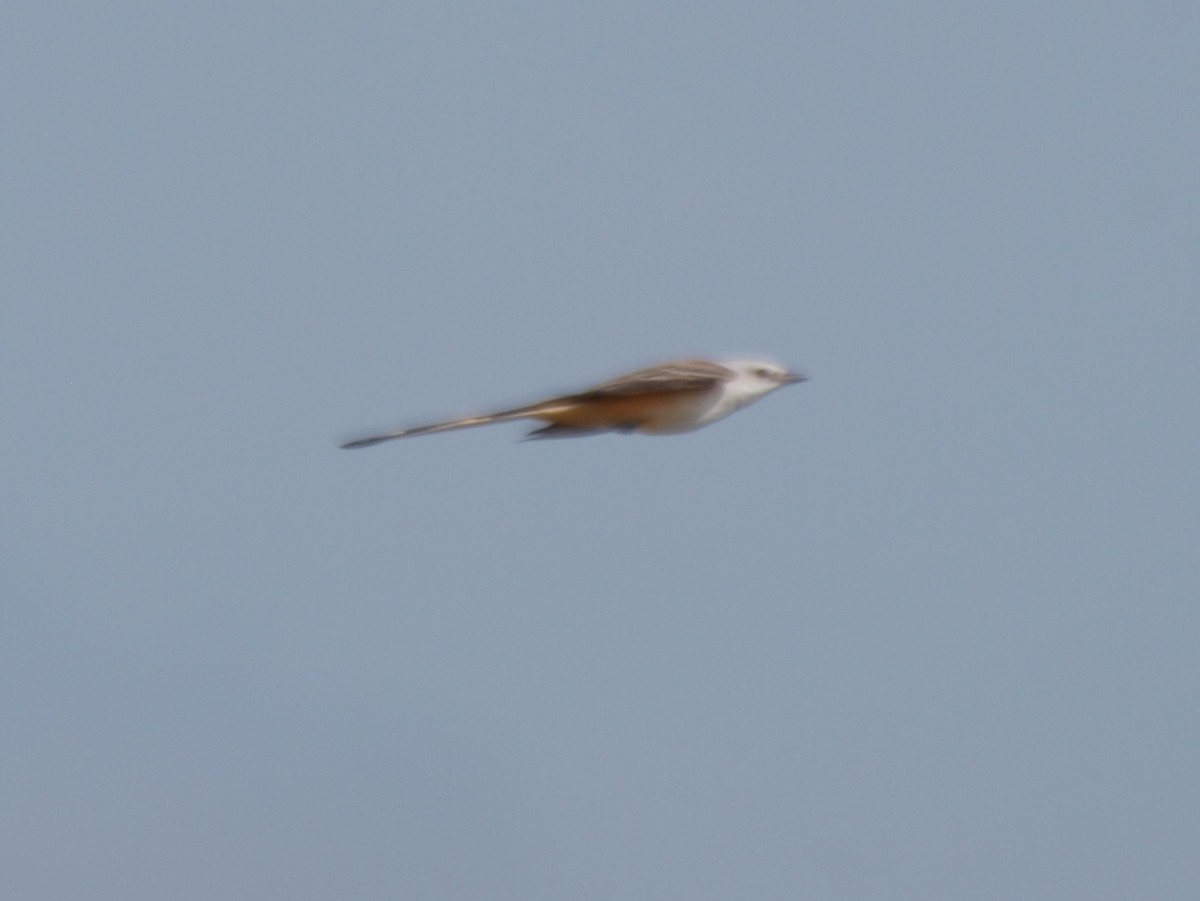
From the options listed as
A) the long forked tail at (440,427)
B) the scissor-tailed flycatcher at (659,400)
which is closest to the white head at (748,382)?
the scissor-tailed flycatcher at (659,400)

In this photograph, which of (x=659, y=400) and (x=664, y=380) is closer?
(x=664, y=380)

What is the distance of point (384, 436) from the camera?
9148mm

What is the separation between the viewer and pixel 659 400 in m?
→ 10.3

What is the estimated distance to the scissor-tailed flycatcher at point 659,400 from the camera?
1006 cm

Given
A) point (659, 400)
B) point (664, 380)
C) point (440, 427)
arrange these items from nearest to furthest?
point (440, 427) < point (664, 380) < point (659, 400)

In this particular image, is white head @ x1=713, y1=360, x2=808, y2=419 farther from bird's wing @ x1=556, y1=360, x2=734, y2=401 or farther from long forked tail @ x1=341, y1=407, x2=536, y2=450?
long forked tail @ x1=341, y1=407, x2=536, y2=450

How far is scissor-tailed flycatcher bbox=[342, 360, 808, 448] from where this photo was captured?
396 inches

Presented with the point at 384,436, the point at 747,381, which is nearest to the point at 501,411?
the point at 384,436

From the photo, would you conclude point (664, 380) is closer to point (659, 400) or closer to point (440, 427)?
point (659, 400)

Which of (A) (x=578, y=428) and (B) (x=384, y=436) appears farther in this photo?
(A) (x=578, y=428)

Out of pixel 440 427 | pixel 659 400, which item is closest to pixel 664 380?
pixel 659 400

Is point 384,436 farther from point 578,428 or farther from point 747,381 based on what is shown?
point 747,381

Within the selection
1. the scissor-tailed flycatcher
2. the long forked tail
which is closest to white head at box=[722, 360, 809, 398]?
the scissor-tailed flycatcher

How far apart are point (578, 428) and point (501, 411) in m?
0.94
